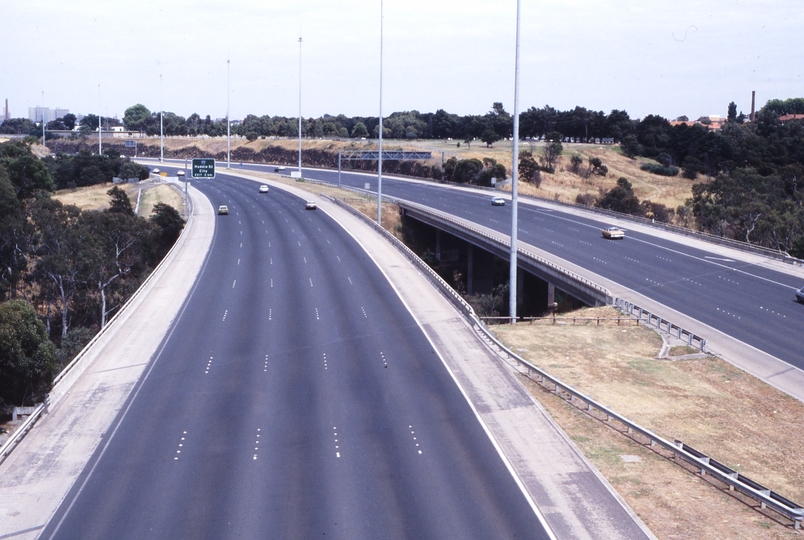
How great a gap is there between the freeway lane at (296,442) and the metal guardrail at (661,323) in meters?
11.5

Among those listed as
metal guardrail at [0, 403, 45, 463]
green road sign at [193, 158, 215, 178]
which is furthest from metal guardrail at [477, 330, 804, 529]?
green road sign at [193, 158, 215, 178]

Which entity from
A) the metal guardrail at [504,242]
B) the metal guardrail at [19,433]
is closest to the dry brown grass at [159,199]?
the metal guardrail at [504,242]

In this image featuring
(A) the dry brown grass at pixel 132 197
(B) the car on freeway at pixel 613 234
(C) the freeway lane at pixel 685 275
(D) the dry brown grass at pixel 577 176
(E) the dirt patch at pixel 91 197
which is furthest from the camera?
(D) the dry brown grass at pixel 577 176

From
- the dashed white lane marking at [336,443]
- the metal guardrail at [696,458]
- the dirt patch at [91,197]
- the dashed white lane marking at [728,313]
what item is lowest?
the dashed white lane marking at [336,443]

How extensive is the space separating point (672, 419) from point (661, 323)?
13.1 meters

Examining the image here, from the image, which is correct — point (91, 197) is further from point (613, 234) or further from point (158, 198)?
point (613, 234)

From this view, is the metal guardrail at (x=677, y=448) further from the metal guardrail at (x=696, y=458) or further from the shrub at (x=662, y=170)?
the shrub at (x=662, y=170)

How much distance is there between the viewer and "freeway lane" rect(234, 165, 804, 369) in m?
36.8

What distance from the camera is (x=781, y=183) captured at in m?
98.2

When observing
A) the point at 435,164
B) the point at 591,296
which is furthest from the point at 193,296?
the point at 435,164

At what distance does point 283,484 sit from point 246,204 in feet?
223

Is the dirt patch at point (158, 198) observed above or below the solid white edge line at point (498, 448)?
above

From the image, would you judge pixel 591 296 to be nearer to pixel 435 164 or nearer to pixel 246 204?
pixel 246 204

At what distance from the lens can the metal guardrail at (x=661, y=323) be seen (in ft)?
108
